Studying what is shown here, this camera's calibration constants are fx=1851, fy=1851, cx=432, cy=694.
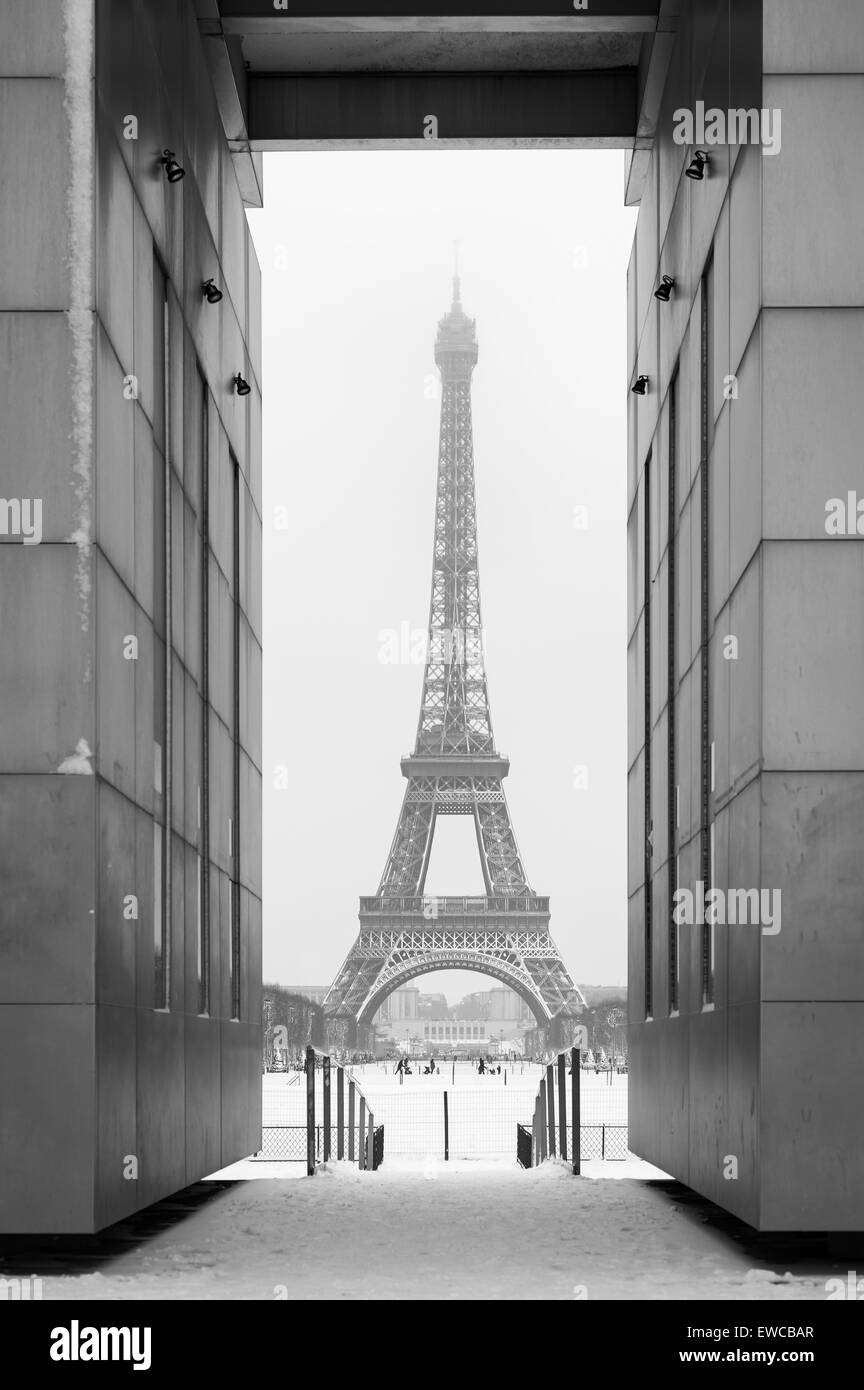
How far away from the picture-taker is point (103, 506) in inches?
452

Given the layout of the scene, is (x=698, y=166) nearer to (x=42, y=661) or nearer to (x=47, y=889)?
(x=42, y=661)

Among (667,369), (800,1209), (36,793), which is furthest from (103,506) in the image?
(667,369)

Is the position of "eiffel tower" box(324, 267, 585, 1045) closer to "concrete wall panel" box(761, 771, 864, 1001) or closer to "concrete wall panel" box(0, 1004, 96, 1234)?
"concrete wall panel" box(0, 1004, 96, 1234)

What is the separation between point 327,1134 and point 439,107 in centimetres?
1133

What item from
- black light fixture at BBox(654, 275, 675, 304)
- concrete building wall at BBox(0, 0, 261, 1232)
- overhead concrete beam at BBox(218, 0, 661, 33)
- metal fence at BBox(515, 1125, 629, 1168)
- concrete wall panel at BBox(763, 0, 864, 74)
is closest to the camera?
concrete building wall at BBox(0, 0, 261, 1232)

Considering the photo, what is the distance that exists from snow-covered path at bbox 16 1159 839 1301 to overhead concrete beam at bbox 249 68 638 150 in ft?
35.8

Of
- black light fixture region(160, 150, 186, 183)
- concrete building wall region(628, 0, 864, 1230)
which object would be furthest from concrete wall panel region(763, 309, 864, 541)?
black light fixture region(160, 150, 186, 183)

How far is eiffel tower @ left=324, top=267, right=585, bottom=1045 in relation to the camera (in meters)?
86.1

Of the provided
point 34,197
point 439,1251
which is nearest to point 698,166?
point 34,197

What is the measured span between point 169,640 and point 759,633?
515 cm

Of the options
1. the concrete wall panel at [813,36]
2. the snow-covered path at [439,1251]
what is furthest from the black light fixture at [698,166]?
the snow-covered path at [439,1251]

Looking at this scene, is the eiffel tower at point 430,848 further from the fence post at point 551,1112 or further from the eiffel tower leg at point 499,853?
the fence post at point 551,1112

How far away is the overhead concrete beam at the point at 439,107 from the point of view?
778 inches
